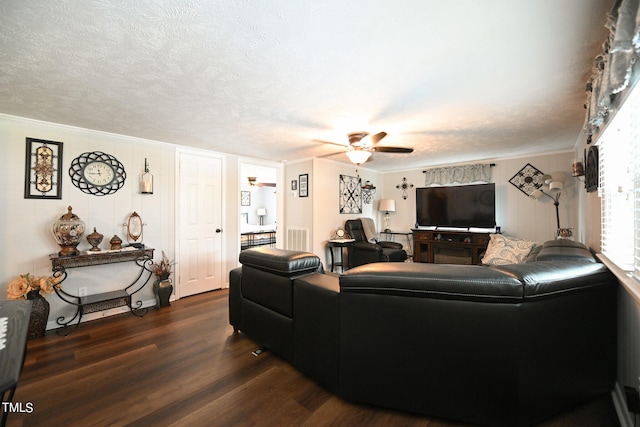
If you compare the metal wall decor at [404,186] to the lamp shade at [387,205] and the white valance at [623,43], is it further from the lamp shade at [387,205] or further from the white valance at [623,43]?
the white valance at [623,43]

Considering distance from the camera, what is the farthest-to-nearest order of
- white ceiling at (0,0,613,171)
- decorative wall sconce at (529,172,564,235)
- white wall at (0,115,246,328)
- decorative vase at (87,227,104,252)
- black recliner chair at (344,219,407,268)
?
black recliner chair at (344,219,407,268) < decorative wall sconce at (529,172,564,235) < decorative vase at (87,227,104,252) < white wall at (0,115,246,328) < white ceiling at (0,0,613,171)

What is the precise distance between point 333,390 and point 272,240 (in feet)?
19.6

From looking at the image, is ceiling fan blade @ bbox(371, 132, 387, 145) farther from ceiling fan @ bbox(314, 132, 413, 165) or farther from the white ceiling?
the white ceiling

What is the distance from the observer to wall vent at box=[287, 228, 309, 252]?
16.2 feet

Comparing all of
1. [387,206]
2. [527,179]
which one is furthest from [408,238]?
[527,179]

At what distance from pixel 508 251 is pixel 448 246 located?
1.50 metres

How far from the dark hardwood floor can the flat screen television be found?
359 cm

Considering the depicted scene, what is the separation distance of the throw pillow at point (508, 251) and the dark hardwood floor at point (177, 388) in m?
2.07

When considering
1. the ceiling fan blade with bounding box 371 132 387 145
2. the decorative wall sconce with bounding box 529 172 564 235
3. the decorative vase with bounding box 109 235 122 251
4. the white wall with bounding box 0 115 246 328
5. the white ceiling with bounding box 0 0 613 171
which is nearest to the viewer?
the white ceiling with bounding box 0 0 613 171

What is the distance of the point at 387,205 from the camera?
611cm

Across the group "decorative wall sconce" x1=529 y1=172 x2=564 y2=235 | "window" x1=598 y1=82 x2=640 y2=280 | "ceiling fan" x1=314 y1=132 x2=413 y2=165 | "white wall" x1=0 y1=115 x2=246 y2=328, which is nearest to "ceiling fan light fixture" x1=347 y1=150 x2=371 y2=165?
"ceiling fan" x1=314 y1=132 x2=413 y2=165

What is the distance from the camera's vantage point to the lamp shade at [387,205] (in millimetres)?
6082

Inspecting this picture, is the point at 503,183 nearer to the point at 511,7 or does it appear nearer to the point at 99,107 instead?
the point at 511,7

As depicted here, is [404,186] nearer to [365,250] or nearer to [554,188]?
[365,250]
